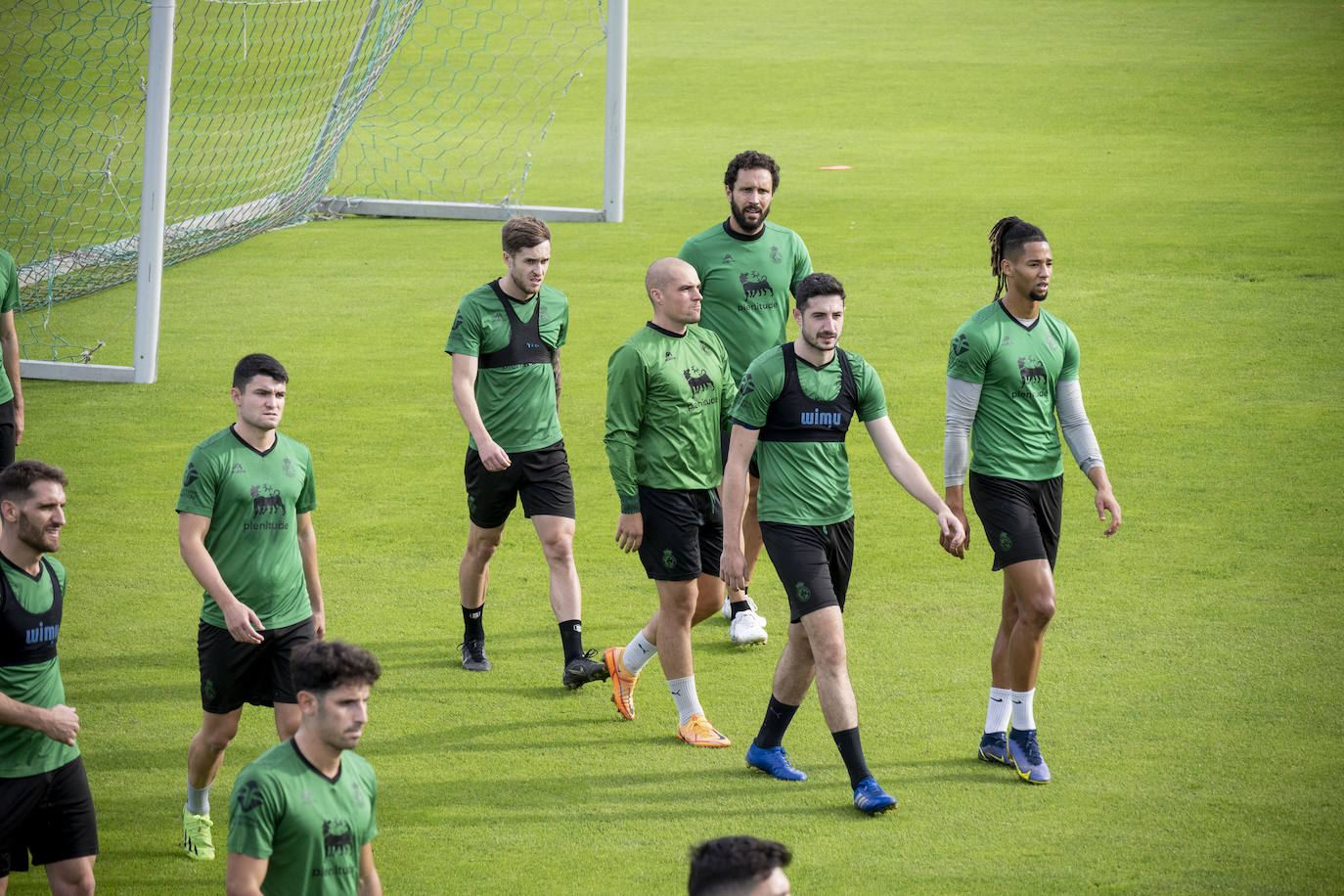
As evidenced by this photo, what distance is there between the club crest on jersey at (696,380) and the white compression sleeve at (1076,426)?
1590 mm

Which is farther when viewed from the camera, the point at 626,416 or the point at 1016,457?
Result: the point at 626,416

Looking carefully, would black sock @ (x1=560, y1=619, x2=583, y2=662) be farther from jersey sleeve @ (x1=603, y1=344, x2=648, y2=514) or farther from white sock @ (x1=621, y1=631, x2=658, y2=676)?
jersey sleeve @ (x1=603, y1=344, x2=648, y2=514)

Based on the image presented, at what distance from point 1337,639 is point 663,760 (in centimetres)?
380

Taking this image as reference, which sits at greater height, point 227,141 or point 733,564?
point 227,141

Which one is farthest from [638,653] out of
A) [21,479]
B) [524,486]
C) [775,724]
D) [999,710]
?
[21,479]

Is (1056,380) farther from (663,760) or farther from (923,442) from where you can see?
(923,442)

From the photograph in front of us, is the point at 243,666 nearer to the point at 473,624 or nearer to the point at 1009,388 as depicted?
the point at 473,624

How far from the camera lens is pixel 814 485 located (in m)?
5.98

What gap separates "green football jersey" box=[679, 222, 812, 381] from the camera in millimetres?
7680

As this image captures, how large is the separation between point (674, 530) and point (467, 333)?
5.12 ft

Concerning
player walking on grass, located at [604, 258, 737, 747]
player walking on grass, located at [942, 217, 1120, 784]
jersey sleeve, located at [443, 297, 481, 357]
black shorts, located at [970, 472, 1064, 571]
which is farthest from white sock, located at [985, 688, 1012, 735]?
jersey sleeve, located at [443, 297, 481, 357]

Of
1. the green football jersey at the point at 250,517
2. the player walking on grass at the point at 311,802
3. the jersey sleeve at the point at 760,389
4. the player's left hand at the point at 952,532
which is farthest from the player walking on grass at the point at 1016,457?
the player walking on grass at the point at 311,802

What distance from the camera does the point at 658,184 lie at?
66.9 ft

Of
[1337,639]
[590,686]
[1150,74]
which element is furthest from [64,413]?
[1150,74]
